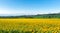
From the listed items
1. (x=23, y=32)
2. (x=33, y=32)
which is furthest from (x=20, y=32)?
(x=33, y=32)

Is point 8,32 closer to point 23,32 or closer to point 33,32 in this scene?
point 23,32

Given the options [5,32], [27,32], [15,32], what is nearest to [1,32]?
[5,32]

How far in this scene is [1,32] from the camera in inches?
314

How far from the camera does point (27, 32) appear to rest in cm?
792

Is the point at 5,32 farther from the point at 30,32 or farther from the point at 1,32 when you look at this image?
the point at 30,32

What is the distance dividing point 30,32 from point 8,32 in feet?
3.61

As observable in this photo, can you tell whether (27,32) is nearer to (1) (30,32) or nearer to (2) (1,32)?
(1) (30,32)

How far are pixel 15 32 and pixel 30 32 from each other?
0.76 m

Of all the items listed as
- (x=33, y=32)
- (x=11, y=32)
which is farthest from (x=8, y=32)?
(x=33, y=32)

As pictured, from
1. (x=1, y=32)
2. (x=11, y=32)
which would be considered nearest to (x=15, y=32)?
(x=11, y=32)

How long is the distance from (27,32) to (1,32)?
1.32 meters

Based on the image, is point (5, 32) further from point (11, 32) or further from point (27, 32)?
point (27, 32)

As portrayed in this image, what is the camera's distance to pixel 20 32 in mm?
7898

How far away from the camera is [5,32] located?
8000mm
